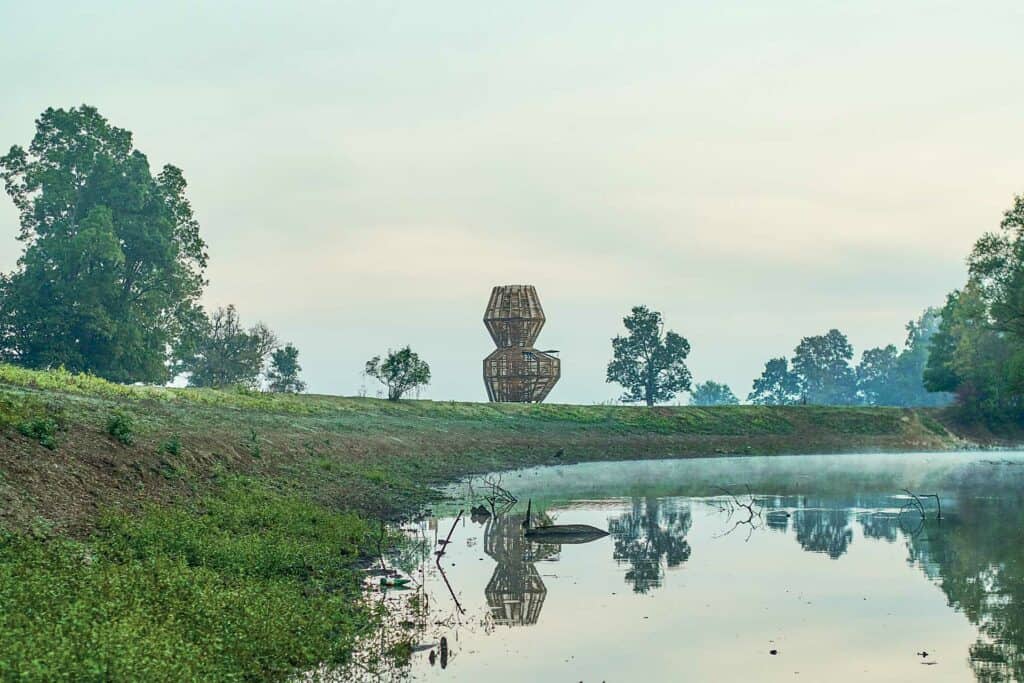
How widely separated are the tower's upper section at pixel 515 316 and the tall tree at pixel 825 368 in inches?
3330

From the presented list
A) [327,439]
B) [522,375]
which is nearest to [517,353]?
[522,375]

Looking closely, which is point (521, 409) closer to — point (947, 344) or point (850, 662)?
point (947, 344)

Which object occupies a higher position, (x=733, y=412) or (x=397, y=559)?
(x=733, y=412)

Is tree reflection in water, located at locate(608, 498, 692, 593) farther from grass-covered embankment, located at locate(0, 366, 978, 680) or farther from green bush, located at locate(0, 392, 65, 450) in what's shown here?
green bush, located at locate(0, 392, 65, 450)

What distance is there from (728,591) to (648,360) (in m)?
109

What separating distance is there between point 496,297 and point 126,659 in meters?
104

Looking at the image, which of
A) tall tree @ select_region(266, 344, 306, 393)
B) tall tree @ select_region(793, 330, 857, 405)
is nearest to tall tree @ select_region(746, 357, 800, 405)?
tall tree @ select_region(793, 330, 857, 405)

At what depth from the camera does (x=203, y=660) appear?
59.5 feet

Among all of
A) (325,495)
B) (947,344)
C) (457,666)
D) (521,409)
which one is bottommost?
(457,666)

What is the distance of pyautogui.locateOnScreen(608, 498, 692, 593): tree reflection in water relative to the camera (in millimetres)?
32562

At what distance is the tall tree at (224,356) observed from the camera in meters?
110

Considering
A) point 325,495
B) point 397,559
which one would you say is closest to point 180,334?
point 325,495

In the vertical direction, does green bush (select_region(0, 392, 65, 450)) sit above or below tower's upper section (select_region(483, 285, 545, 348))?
below

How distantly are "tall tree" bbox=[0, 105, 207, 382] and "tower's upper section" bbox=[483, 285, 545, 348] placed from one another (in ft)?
119
